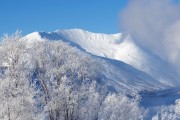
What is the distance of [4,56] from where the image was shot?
5881 cm

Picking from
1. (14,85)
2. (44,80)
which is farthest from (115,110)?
(14,85)

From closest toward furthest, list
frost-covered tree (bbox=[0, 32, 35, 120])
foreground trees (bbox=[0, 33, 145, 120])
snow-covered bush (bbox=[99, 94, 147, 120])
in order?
frost-covered tree (bbox=[0, 32, 35, 120])
foreground trees (bbox=[0, 33, 145, 120])
snow-covered bush (bbox=[99, 94, 147, 120])

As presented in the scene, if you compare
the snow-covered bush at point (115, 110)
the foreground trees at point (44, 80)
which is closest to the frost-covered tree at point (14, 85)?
the foreground trees at point (44, 80)

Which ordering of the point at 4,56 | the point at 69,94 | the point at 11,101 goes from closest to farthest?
the point at 11,101 → the point at 4,56 → the point at 69,94

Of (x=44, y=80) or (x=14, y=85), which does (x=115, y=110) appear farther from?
(x=14, y=85)

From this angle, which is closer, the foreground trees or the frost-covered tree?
the frost-covered tree

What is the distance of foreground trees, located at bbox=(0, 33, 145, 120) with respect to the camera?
56.4m

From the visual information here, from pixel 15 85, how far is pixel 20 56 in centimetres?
424

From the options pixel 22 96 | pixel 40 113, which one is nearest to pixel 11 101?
pixel 22 96

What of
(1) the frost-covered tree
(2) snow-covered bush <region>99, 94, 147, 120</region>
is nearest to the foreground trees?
(1) the frost-covered tree

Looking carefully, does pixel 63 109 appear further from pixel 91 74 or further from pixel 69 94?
pixel 91 74

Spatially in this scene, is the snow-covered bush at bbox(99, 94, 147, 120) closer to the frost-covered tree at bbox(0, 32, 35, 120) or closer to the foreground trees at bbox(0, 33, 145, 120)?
the foreground trees at bbox(0, 33, 145, 120)

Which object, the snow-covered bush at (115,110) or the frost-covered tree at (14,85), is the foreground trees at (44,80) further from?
the snow-covered bush at (115,110)

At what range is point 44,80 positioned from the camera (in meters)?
62.8
